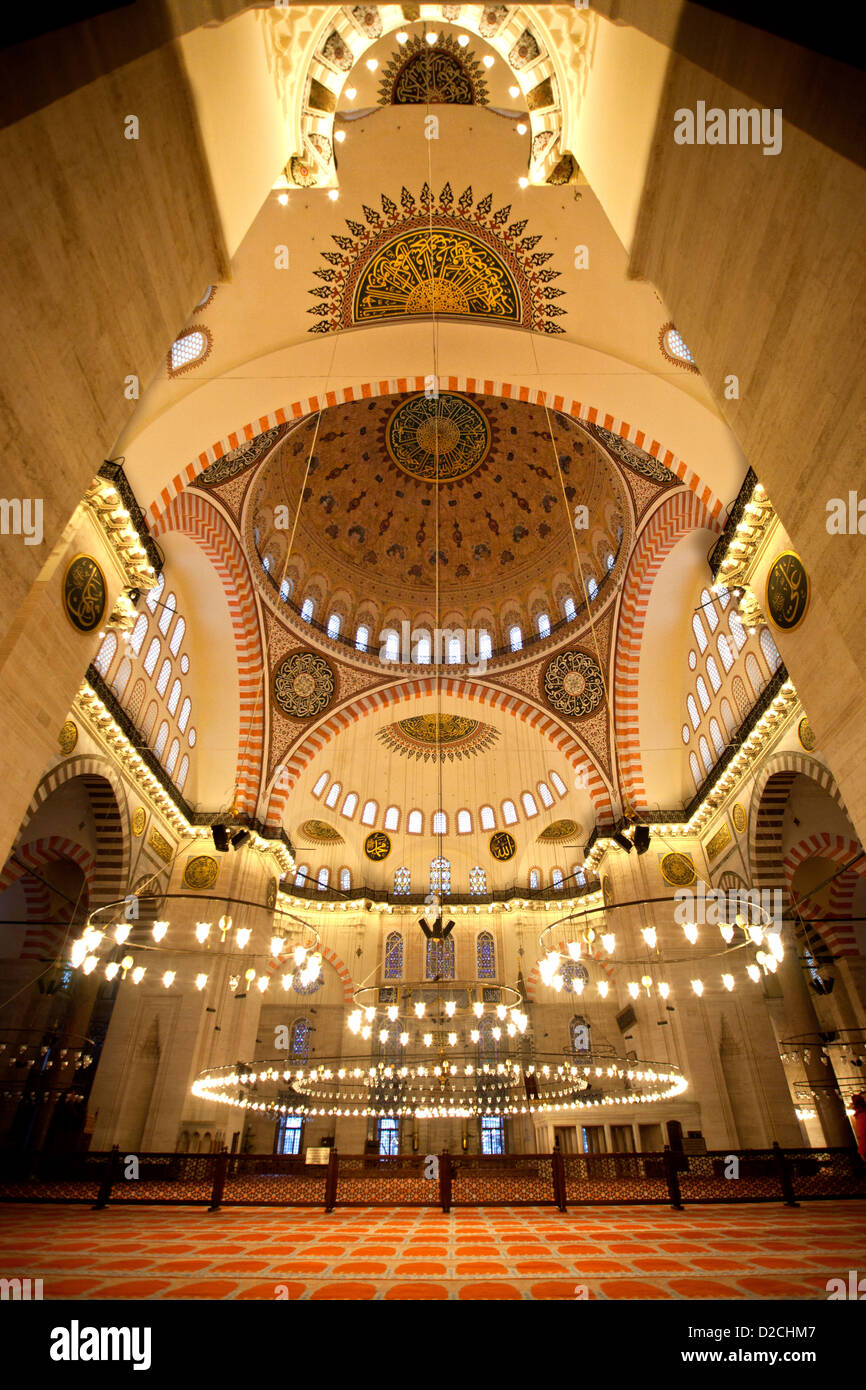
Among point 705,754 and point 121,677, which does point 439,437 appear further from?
point 705,754

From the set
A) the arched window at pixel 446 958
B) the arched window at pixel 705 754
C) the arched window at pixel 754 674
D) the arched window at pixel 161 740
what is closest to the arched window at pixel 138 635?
the arched window at pixel 161 740

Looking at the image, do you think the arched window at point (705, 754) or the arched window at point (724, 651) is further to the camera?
the arched window at point (705, 754)

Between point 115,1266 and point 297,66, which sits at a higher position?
point 297,66

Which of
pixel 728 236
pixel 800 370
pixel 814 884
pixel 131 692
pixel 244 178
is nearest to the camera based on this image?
pixel 800 370

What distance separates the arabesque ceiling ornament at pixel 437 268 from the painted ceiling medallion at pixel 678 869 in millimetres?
10026

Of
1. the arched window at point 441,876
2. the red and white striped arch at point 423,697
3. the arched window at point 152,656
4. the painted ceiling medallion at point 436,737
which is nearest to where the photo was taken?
the arched window at point 152,656

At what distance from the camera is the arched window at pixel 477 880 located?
20047 millimetres

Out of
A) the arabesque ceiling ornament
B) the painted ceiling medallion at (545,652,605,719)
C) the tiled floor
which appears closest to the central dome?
the painted ceiling medallion at (545,652,605,719)

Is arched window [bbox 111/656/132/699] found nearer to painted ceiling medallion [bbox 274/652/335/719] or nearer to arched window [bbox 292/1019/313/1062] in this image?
painted ceiling medallion [bbox 274/652/335/719]

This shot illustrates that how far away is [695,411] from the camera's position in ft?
26.1

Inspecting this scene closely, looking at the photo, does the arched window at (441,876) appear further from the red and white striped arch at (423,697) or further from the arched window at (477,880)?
the red and white striped arch at (423,697)
